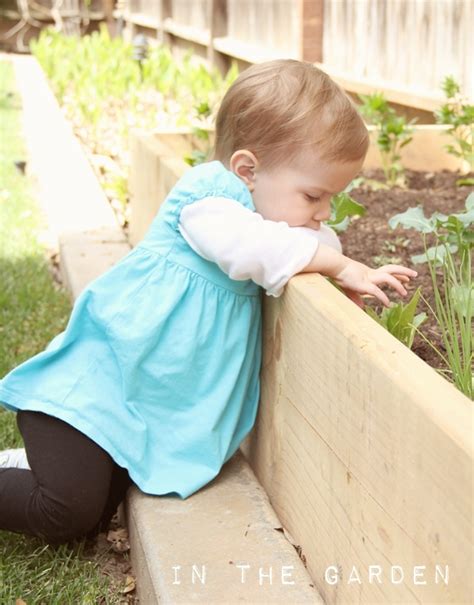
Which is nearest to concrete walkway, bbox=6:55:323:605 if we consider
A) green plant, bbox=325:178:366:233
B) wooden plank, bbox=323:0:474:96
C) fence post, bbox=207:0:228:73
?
green plant, bbox=325:178:366:233

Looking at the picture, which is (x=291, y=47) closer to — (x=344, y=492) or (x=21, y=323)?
(x=21, y=323)

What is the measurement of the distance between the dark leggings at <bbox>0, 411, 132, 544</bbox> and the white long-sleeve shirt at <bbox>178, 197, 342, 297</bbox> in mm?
510

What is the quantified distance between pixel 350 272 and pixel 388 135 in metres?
2.12

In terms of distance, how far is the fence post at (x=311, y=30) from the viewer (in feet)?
21.2

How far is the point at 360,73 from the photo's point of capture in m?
5.91

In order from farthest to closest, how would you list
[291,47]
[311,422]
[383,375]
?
1. [291,47]
2. [311,422]
3. [383,375]

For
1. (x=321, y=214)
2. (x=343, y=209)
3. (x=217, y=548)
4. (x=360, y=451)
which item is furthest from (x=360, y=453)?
(x=343, y=209)

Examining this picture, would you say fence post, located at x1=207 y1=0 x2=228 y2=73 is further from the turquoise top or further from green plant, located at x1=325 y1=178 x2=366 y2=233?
the turquoise top

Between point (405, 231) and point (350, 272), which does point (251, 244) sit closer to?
point (350, 272)

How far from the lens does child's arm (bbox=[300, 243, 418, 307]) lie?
6.82 ft

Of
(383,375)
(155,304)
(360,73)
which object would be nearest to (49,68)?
(360,73)

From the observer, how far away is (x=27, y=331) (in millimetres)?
3666

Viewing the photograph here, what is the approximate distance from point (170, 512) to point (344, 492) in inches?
21.3

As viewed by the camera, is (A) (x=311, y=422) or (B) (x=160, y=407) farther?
(B) (x=160, y=407)
